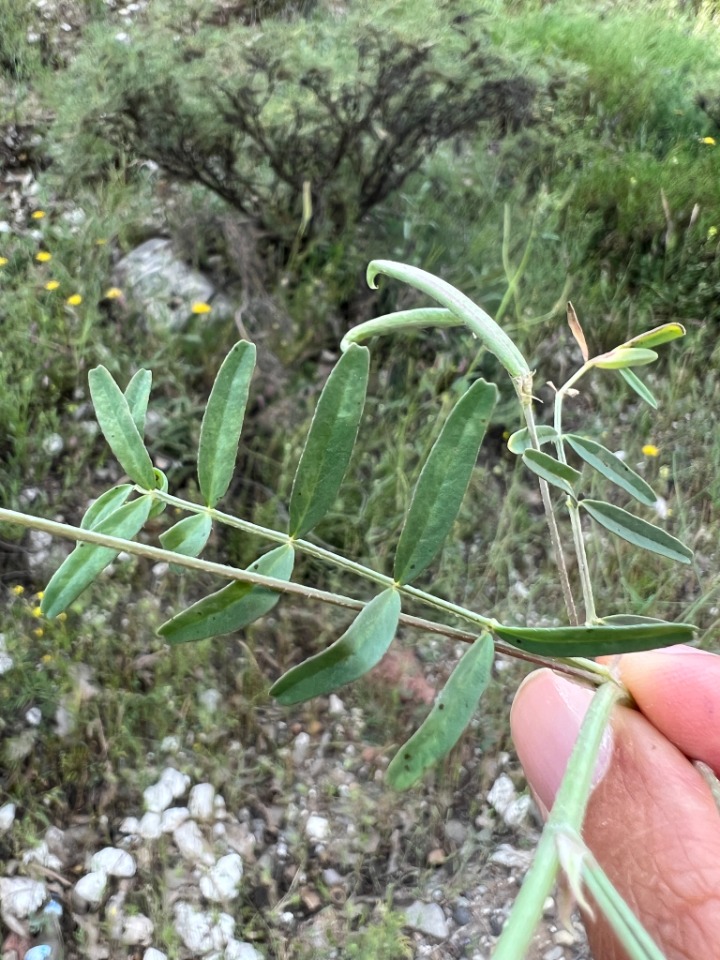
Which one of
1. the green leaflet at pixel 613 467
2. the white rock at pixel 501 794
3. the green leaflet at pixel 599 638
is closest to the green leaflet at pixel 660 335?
the green leaflet at pixel 613 467

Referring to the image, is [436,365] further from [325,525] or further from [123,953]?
[123,953]

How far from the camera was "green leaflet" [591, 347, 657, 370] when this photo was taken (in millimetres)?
811

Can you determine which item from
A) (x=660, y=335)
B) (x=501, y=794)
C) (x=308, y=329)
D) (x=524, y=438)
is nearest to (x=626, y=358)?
(x=660, y=335)

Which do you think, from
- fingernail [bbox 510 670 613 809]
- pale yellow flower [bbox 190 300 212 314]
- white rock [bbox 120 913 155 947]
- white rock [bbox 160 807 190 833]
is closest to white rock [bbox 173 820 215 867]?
white rock [bbox 160 807 190 833]

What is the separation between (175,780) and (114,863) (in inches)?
7.2

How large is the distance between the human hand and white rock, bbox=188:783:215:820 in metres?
0.73

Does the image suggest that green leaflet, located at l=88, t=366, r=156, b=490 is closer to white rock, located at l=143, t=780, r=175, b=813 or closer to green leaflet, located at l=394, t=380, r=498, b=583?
green leaflet, located at l=394, t=380, r=498, b=583

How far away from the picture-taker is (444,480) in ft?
2.26

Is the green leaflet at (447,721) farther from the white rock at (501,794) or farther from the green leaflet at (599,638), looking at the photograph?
the white rock at (501,794)

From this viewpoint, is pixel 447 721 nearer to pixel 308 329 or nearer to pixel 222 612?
pixel 222 612

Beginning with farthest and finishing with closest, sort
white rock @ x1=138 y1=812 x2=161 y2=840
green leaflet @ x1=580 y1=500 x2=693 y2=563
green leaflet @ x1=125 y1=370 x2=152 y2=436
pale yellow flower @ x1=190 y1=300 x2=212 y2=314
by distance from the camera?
pale yellow flower @ x1=190 y1=300 x2=212 y2=314 < white rock @ x1=138 y1=812 x2=161 y2=840 < green leaflet @ x1=125 y1=370 x2=152 y2=436 < green leaflet @ x1=580 y1=500 x2=693 y2=563

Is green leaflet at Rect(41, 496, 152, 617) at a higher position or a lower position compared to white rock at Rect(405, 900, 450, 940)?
higher

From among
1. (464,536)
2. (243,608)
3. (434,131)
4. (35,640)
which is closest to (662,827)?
(243,608)

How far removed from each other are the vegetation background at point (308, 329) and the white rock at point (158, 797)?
31 mm
